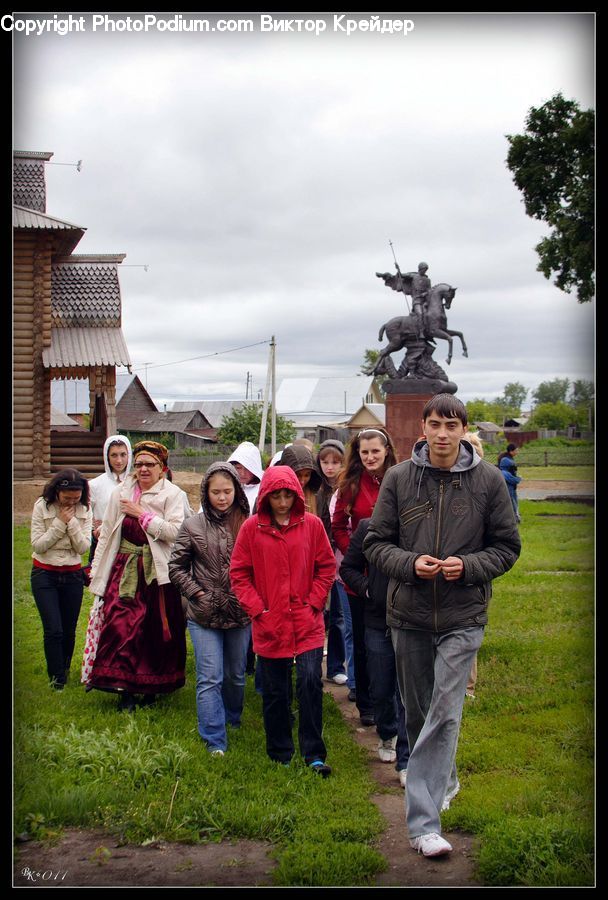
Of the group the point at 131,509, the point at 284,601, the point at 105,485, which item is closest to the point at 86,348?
the point at 105,485

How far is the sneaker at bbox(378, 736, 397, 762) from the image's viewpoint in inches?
223

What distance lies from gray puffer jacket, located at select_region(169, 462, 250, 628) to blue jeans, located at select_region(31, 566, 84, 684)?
4.85 feet

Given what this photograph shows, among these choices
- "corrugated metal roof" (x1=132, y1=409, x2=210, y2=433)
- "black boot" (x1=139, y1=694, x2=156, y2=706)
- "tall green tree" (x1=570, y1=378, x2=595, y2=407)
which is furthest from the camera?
"corrugated metal roof" (x1=132, y1=409, x2=210, y2=433)

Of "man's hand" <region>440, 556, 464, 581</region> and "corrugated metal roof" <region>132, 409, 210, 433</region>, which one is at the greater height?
"corrugated metal roof" <region>132, 409, 210, 433</region>

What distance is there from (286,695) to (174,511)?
1.68 m

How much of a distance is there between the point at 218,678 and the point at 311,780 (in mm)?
924

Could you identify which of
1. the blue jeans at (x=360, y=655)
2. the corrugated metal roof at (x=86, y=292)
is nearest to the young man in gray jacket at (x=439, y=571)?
the blue jeans at (x=360, y=655)

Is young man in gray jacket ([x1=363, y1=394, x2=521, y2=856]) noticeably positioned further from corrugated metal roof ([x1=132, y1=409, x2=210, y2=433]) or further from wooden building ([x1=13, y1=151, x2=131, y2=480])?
corrugated metal roof ([x1=132, y1=409, x2=210, y2=433])

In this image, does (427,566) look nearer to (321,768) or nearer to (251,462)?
(321,768)

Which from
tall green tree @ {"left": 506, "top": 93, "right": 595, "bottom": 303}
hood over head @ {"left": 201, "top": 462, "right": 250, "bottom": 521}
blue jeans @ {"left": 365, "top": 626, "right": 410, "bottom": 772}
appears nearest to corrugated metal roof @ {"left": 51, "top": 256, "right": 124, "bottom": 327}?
hood over head @ {"left": 201, "top": 462, "right": 250, "bottom": 521}

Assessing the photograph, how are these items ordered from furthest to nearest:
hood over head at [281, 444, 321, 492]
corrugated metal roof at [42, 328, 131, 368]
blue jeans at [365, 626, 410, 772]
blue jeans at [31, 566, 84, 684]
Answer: corrugated metal roof at [42, 328, 131, 368] < blue jeans at [31, 566, 84, 684] < hood over head at [281, 444, 321, 492] < blue jeans at [365, 626, 410, 772]

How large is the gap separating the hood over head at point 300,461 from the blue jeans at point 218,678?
1.31 meters
